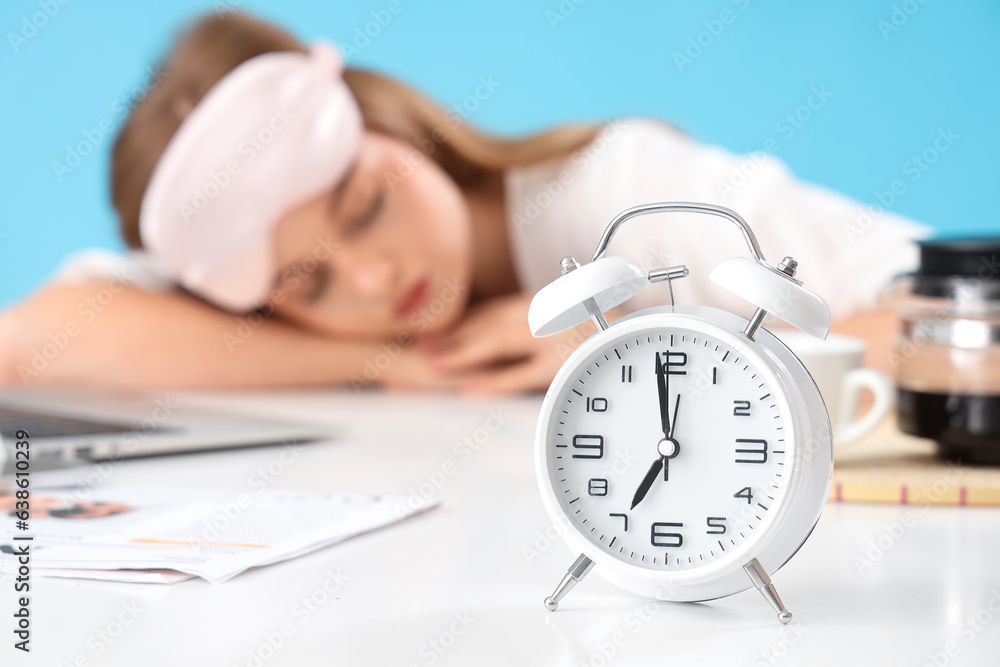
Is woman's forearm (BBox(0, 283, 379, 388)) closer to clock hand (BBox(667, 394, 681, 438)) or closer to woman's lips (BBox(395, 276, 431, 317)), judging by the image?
woman's lips (BBox(395, 276, 431, 317))

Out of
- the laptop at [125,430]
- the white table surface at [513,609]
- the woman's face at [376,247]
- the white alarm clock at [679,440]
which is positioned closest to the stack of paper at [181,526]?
the white table surface at [513,609]

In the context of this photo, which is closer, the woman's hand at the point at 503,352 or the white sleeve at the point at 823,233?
the woman's hand at the point at 503,352

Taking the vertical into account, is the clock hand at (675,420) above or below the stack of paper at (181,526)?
above

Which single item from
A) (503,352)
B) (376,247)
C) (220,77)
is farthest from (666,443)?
A: (220,77)

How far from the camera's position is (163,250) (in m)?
1.89

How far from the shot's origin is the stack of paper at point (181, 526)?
2.25 feet

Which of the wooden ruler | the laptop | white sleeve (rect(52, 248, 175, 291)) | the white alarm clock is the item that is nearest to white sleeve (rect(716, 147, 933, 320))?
the wooden ruler

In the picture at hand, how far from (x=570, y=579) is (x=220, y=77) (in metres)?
1.78

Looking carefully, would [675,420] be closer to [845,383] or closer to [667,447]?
[667,447]

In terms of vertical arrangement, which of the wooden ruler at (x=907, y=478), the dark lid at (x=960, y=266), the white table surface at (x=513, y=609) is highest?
the dark lid at (x=960, y=266)

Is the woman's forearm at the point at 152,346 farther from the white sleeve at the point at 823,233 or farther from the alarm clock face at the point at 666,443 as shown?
the alarm clock face at the point at 666,443

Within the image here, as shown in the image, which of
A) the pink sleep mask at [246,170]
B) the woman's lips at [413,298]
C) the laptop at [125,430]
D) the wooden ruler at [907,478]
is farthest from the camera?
the woman's lips at [413,298]

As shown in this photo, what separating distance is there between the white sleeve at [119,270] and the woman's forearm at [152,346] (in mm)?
125

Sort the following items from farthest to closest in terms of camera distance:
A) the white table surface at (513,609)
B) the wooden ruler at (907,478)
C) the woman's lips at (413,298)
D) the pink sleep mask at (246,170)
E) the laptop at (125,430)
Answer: the woman's lips at (413,298) → the pink sleep mask at (246,170) → the laptop at (125,430) → the wooden ruler at (907,478) → the white table surface at (513,609)
